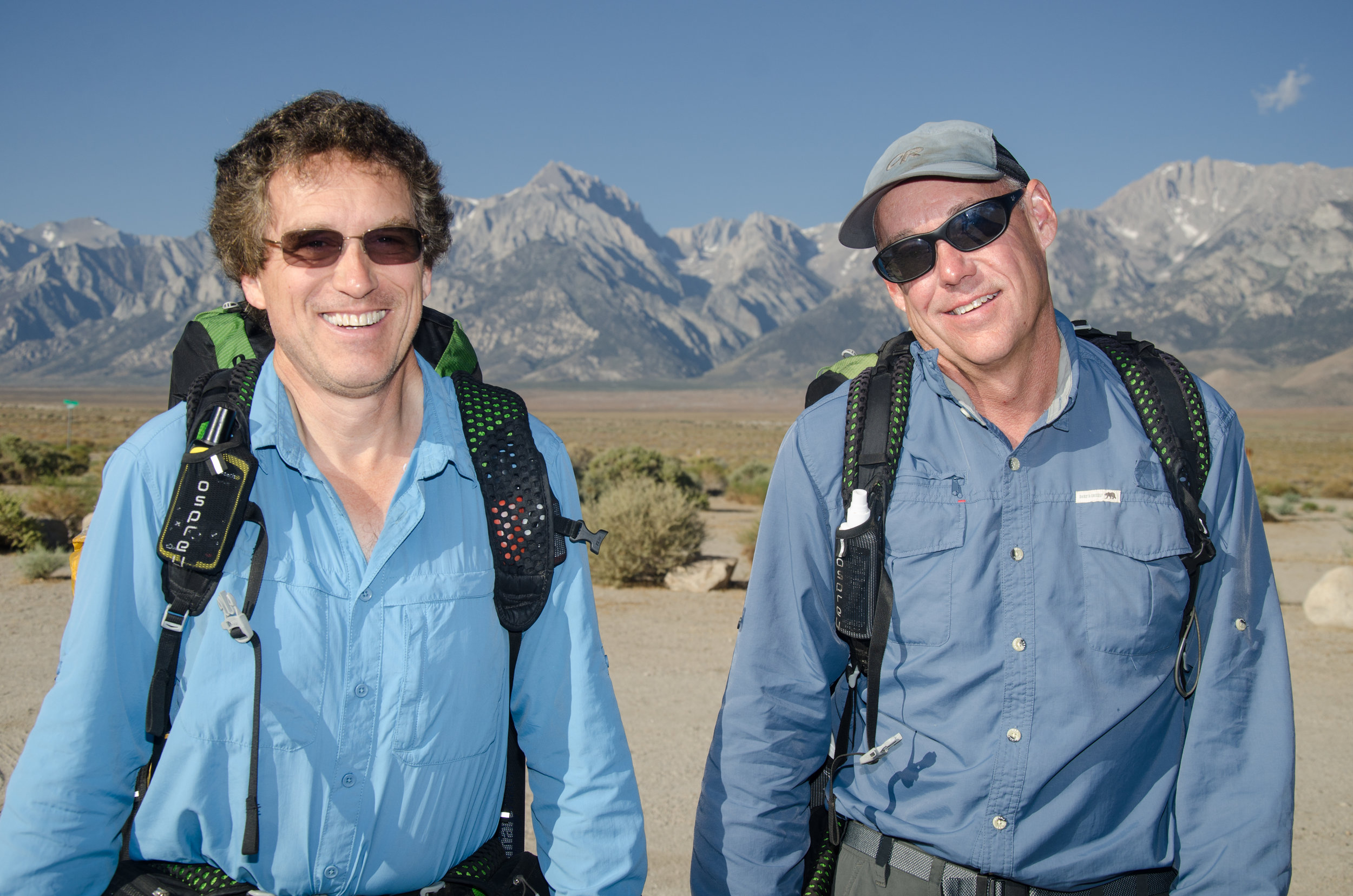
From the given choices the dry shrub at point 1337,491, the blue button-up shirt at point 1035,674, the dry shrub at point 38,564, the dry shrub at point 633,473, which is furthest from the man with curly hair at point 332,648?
the dry shrub at point 1337,491

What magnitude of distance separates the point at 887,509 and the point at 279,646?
1.29m

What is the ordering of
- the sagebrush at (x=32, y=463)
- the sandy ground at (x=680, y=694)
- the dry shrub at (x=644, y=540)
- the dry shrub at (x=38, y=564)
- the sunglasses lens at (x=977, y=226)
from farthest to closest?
the sagebrush at (x=32, y=463) → the dry shrub at (x=644, y=540) → the dry shrub at (x=38, y=564) → the sandy ground at (x=680, y=694) → the sunglasses lens at (x=977, y=226)

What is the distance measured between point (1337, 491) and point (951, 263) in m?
25.7

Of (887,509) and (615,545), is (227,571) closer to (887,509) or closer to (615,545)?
(887,509)

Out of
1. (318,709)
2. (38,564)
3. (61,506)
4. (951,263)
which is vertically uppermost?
(951,263)

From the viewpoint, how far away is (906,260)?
2262 millimetres

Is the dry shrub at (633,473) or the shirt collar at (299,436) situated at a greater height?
the shirt collar at (299,436)

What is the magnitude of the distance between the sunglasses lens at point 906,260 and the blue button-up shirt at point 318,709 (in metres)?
1.11

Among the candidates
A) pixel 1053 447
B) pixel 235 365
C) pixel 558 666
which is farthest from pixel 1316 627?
pixel 235 365

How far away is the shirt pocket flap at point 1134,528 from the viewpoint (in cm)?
190

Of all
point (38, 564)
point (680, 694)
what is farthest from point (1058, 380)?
point (38, 564)

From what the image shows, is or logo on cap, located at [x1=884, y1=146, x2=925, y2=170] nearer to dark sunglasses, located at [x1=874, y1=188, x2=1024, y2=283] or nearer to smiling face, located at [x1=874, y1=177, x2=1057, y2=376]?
smiling face, located at [x1=874, y1=177, x2=1057, y2=376]

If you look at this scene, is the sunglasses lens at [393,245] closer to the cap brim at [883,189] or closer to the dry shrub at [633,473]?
the cap brim at [883,189]

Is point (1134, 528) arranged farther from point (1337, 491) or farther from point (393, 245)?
point (1337, 491)
